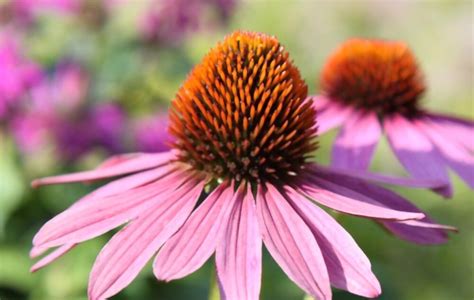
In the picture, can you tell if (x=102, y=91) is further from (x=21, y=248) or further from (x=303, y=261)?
(x=303, y=261)

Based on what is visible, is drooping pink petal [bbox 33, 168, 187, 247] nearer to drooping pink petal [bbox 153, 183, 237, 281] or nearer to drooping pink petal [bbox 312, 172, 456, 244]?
drooping pink petal [bbox 153, 183, 237, 281]

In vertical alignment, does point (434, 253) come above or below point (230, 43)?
below

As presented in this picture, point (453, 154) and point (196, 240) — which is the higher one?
point (196, 240)

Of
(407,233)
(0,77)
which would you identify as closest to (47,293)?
(0,77)

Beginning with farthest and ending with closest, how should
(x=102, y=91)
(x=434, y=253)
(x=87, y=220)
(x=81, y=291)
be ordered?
(x=434, y=253) → (x=102, y=91) → (x=81, y=291) → (x=87, y=220)

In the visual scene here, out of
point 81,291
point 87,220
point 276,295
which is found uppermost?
point 87,220

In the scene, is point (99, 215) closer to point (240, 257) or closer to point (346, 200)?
point (240, 257)

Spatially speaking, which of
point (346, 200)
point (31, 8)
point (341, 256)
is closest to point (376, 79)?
point (346, 200)
